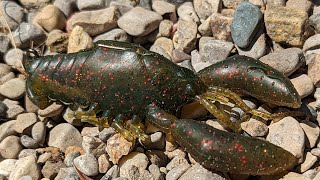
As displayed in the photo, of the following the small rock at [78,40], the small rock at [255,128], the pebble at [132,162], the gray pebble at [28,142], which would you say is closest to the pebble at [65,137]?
the gray pebble at [28,142]

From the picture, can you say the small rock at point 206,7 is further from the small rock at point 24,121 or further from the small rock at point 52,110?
the small rock at point 24,121

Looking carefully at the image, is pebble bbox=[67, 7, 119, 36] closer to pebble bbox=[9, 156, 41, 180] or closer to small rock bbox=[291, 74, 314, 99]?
pebble bbox=[9, 156, 41, 180]

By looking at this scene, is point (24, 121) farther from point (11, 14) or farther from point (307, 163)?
point (307, 163)

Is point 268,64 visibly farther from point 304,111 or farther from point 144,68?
point 144,68

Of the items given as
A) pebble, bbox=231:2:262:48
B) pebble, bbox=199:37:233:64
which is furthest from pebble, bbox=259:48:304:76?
pebble, bbox=199:37:233:64

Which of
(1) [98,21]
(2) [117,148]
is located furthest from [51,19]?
(2) [117,148]

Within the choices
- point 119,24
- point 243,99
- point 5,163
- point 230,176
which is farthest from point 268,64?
point 5,163
